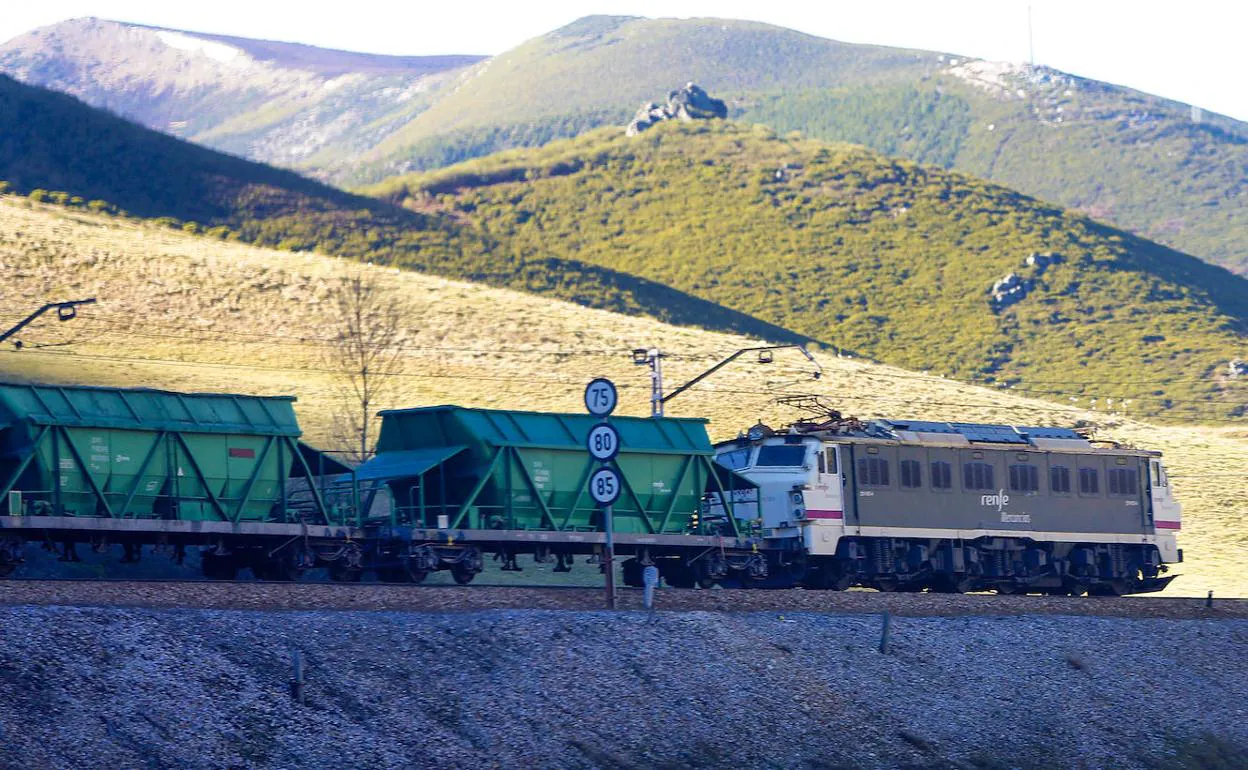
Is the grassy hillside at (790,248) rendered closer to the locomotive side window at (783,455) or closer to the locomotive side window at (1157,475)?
the locomotive side window at (1157,475)

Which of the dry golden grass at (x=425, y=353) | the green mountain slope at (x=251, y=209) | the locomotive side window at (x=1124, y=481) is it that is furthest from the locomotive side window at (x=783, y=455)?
the green mountain slope at (x=251, y=209)

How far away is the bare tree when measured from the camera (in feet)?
179

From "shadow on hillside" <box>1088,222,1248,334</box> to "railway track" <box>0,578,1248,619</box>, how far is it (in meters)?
82.7

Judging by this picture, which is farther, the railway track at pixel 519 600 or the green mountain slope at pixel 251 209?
the green mountain slope at pixel 251 209

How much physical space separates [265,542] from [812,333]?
265 feet

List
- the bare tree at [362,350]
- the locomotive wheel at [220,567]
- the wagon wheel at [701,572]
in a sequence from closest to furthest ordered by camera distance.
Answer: the locomotive wheel at [220,567], the wagon wheel at [701,572], the bare tree at [362,350]

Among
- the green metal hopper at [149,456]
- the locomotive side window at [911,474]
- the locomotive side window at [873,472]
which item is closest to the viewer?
the green metal hopper at [149,456]

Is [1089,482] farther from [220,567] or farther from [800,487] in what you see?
[220,567]

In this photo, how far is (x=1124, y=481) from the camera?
38125mm

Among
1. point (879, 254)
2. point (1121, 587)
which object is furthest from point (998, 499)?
point (879, 254)

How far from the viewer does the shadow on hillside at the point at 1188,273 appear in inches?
4560

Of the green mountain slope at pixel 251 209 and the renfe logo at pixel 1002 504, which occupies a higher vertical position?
the green mountain slope at pixel 251 209

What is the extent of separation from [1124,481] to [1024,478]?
3.14m

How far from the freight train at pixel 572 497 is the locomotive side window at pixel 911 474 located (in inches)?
1.6
